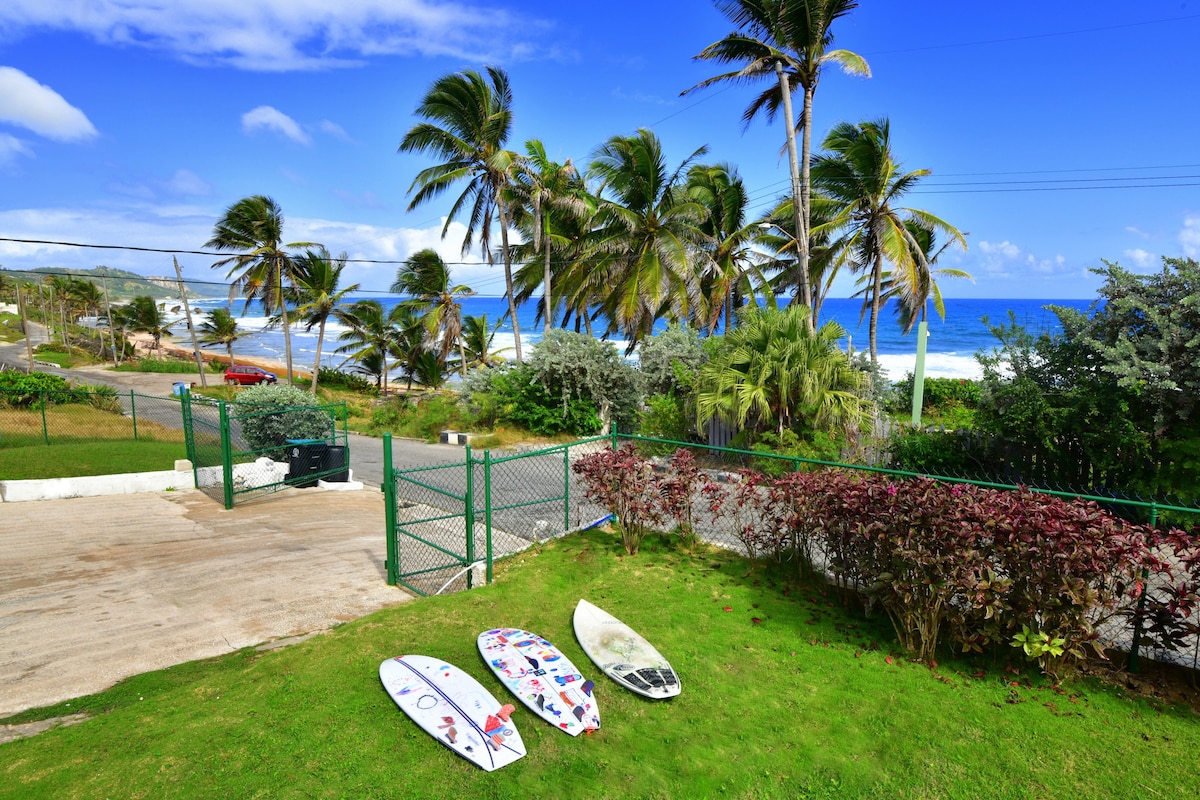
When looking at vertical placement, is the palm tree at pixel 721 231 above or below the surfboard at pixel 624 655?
above

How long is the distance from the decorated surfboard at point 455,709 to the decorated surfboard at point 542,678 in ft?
0.76

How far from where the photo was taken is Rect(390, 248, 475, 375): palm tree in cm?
2814

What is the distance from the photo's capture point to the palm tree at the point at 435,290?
2814 cm

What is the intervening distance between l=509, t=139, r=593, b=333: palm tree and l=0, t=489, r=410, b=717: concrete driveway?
12.1 m

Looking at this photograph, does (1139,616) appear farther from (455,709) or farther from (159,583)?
(159,583)

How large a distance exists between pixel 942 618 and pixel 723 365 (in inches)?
294

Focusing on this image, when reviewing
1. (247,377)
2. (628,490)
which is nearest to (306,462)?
(628,490)

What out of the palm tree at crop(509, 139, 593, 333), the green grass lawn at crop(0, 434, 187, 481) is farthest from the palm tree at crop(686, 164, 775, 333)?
the green grass lawn at crop(0, 434, 187, 481)

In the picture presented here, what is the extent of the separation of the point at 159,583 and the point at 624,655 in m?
5.72

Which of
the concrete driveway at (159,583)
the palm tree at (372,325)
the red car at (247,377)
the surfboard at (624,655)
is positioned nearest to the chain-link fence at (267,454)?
the concrete driveway at (159,583)

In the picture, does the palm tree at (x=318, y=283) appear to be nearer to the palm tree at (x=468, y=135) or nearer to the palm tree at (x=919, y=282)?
the palm tree at (x=468, y=135)

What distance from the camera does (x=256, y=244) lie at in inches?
1159

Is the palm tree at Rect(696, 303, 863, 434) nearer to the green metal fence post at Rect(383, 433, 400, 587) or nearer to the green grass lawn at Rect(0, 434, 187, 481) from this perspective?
the green metal fence post at Rect(383, 433, 400, 587)

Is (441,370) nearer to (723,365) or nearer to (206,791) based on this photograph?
(723,365)
